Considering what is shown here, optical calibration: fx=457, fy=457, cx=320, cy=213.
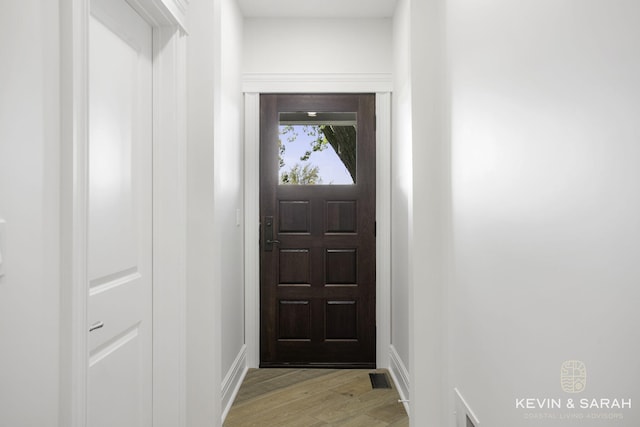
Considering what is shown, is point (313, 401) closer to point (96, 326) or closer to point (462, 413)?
point (462, 413)

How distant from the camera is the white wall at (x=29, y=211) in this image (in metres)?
0.93

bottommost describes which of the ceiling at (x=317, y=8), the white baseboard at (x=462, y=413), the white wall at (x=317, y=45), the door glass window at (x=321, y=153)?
the white baseboard at (x=462, y=413)

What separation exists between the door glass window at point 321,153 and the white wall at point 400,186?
0.35m

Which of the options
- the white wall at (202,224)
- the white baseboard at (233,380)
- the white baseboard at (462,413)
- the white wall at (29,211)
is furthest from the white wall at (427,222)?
the white wall at (29,211)

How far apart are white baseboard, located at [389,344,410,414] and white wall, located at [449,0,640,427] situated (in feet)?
3.46

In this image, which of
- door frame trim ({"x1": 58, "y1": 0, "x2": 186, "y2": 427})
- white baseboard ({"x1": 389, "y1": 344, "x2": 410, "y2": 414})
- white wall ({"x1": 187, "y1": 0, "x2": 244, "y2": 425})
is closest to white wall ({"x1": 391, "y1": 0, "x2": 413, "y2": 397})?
white baseboard ({"x1": 389, "y1": 344, "x2": 410, "y2": 414})

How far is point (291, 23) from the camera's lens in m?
3.39

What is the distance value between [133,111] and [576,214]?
5.01 feet

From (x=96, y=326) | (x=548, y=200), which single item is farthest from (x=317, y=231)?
(x=548, y=200)

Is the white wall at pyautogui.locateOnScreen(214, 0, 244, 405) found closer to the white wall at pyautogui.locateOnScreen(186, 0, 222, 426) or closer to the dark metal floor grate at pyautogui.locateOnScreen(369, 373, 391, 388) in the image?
the white wall at pyautogui.locateOnScreen(186, 0, 222, 426)

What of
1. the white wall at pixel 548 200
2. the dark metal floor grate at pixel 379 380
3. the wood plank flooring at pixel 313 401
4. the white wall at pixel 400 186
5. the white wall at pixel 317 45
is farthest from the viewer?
the white wall at pixel 317 45

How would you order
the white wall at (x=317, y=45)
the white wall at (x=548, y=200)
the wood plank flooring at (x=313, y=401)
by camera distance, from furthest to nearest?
the white wall at (x=317, y=45) < the wood plank flooring at (x=313, y=401) < the white wall at (x=548, y=200)

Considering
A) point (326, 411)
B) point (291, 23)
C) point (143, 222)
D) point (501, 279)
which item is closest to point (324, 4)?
point (291, 23)

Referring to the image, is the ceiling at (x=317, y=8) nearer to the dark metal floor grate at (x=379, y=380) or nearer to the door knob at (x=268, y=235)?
the door knob at (x=268, y=235)
